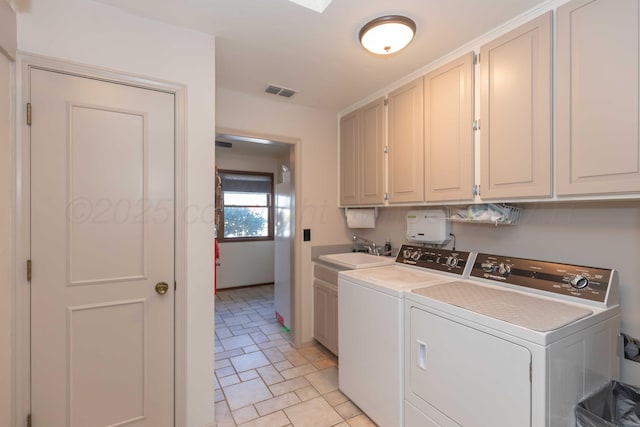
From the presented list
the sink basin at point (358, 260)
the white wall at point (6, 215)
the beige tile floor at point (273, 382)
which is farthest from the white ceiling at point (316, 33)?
the beige tile floor at point (273, 382)

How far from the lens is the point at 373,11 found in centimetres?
156

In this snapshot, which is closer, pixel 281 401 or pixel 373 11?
pixel 373 11

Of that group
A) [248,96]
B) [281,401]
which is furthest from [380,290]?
[248,96]

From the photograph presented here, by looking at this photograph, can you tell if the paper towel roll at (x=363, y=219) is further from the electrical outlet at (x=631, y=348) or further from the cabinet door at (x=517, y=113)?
the electrical outlet at (x=631, y=348)

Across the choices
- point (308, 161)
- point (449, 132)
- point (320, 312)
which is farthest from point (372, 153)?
point (320, 312)

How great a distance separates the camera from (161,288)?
5.51 feet

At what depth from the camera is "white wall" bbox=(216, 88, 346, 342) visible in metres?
2.73

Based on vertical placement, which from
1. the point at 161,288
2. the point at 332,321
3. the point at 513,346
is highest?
the point at 161,288

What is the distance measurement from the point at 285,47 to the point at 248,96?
89 cm

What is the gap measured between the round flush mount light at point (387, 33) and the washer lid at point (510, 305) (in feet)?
4.84

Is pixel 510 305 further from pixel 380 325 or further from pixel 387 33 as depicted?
pixel 387 33

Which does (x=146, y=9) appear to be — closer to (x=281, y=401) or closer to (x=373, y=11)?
(x=373, y=11)

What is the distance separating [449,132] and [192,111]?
1.69 meters

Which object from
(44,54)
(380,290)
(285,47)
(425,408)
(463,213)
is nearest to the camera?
(44,54)
